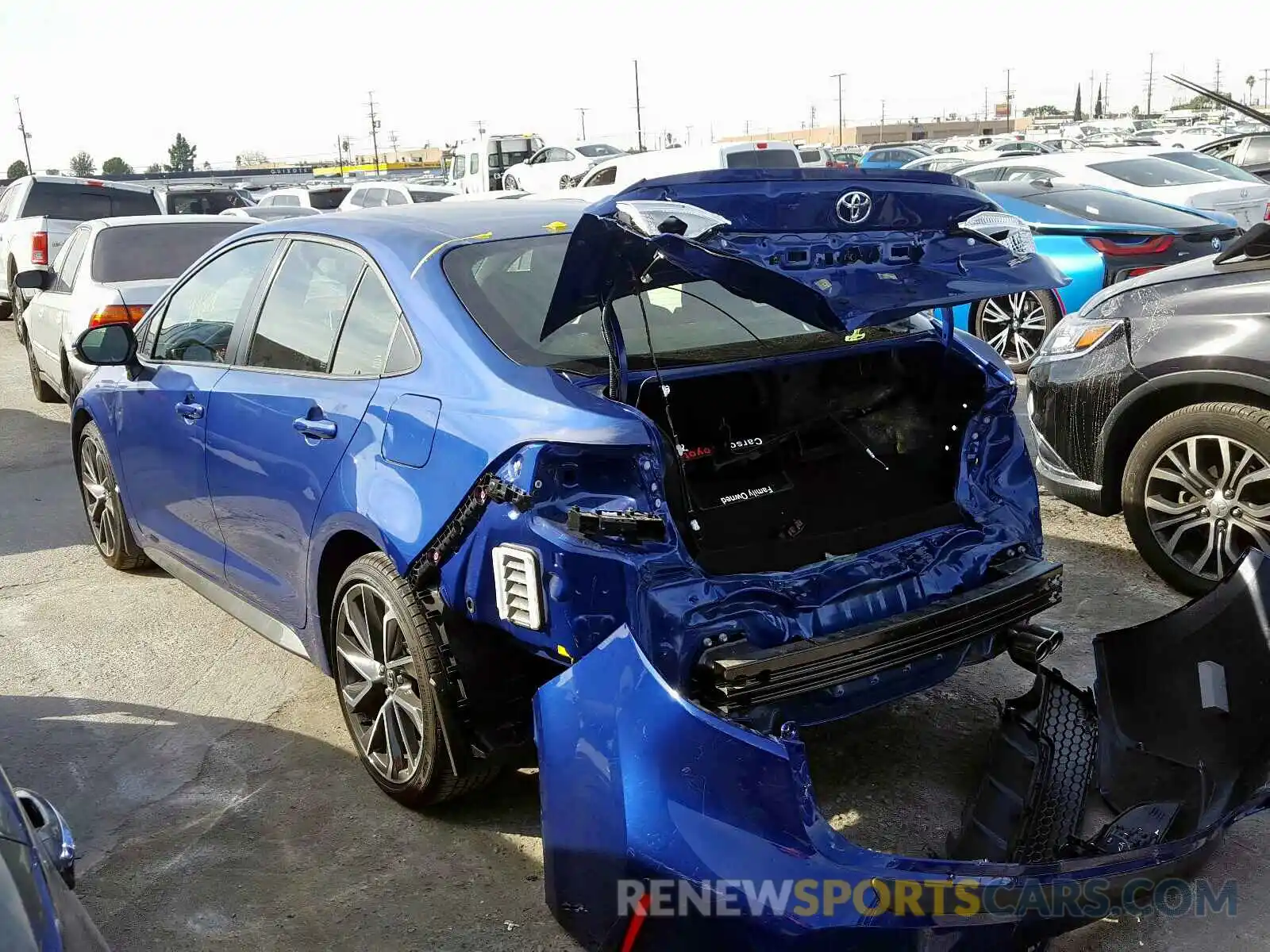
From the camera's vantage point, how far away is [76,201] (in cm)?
1489

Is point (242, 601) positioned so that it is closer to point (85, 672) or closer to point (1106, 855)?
point (85, 672)

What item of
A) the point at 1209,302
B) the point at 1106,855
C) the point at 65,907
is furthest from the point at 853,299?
the point at 1209,302

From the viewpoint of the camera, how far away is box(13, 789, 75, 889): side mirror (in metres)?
2.09

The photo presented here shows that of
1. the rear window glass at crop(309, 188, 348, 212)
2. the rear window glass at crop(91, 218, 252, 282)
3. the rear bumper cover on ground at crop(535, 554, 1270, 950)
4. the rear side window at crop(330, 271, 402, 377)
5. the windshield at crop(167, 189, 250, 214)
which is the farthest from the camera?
the rear window glass at crop(309, 188, 348, 212)

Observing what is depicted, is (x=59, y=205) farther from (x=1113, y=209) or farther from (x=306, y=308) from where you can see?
(x=306, y=308)

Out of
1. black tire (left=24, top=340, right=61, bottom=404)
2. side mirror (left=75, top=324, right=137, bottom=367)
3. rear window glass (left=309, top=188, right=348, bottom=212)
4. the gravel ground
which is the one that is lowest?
the gravel ground

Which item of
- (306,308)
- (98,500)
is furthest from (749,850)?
(98,500)

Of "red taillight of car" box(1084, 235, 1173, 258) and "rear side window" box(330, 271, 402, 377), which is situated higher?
"rear side window" box(330, 271, 402, 377)

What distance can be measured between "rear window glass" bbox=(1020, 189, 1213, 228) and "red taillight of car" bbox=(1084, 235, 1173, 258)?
6.5 inches

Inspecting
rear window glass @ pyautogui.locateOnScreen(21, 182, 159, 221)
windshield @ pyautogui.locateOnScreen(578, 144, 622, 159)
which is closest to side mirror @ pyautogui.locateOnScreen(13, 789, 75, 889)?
rear window glass @ pyautogui.locateOnScreen(21, 182, 159, 221)

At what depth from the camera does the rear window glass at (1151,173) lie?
13.1 metres

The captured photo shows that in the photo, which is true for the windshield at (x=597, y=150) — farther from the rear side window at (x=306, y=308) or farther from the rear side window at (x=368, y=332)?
the rear side window at (x=368, y=332)

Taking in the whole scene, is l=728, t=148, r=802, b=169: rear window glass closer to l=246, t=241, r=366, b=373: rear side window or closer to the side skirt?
the side skirt

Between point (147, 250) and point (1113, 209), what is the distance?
7.53 meters
